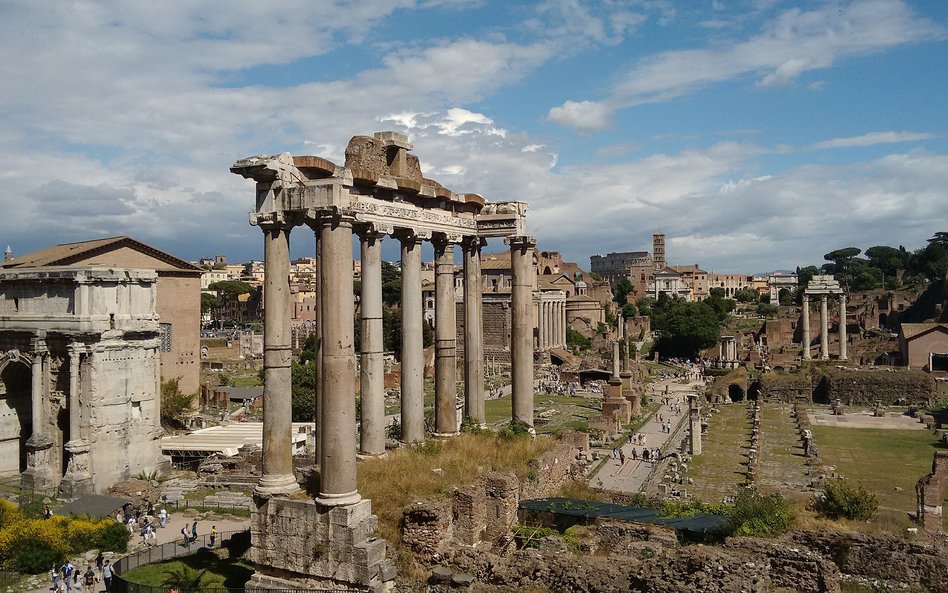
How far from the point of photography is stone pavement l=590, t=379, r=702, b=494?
2895 cm

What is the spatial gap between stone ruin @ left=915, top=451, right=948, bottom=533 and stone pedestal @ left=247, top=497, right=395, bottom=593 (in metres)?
15.8

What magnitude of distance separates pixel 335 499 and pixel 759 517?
7.23 m

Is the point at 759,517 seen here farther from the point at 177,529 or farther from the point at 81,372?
the point at 81,372

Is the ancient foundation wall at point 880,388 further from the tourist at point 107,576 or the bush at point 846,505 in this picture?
the tourist at point 107,576

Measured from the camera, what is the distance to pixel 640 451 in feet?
120

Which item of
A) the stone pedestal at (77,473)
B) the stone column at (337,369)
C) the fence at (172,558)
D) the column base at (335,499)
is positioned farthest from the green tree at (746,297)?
the column base at (335,499)

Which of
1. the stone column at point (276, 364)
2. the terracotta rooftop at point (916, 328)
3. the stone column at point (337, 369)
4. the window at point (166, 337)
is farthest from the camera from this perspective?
the terracotta rooftop at point (916, 328)

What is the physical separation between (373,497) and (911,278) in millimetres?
130605

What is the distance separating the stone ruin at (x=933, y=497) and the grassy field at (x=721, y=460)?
6102mm

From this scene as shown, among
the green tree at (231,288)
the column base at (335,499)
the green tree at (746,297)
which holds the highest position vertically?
the green tree at (231,288)

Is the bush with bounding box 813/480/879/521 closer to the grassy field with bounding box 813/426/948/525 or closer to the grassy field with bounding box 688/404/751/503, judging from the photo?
the grassy field with bounding box 813/426/948/525

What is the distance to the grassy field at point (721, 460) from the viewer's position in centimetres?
2752

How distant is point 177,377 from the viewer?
4609 cm

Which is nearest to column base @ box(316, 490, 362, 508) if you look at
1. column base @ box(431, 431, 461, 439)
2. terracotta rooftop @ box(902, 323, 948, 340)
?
column base @ box(431, 431, 461, 439)
